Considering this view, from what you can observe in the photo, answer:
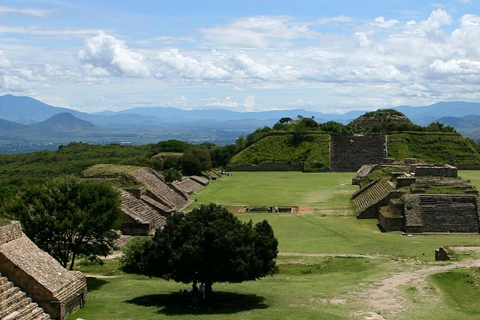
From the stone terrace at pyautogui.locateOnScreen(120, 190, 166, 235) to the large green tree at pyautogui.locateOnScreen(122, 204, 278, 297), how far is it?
15.9 metres

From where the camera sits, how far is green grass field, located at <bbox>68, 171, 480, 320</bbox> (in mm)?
19391

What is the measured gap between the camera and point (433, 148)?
265ft

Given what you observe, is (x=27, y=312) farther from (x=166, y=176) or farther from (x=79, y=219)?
(x=166, y=176)

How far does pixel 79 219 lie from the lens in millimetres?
23953

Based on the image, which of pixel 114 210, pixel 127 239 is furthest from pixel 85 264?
pixel 127 239

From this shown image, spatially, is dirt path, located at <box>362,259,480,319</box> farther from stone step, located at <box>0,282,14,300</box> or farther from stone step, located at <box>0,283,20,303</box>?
stone step, located at <box>0,282,14,300</box>

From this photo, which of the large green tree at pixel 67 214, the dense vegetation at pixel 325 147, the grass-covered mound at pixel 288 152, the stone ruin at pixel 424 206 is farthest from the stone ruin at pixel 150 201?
the dense vegetation at pixel 325 147

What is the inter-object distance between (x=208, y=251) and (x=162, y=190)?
100 feet

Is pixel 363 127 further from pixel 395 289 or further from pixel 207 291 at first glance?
pixel 207 291

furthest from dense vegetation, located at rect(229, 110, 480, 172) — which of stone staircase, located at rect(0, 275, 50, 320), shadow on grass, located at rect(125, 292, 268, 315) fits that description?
stone staircase, located at rect(0, 275, 50, 320)

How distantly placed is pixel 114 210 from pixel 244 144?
217 ft

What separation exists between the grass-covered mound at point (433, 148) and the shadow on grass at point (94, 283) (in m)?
57.1

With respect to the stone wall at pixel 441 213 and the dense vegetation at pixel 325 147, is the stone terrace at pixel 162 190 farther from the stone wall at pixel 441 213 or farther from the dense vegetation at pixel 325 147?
the dense vegetation at pixel 325 147

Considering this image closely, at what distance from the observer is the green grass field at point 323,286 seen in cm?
1939
